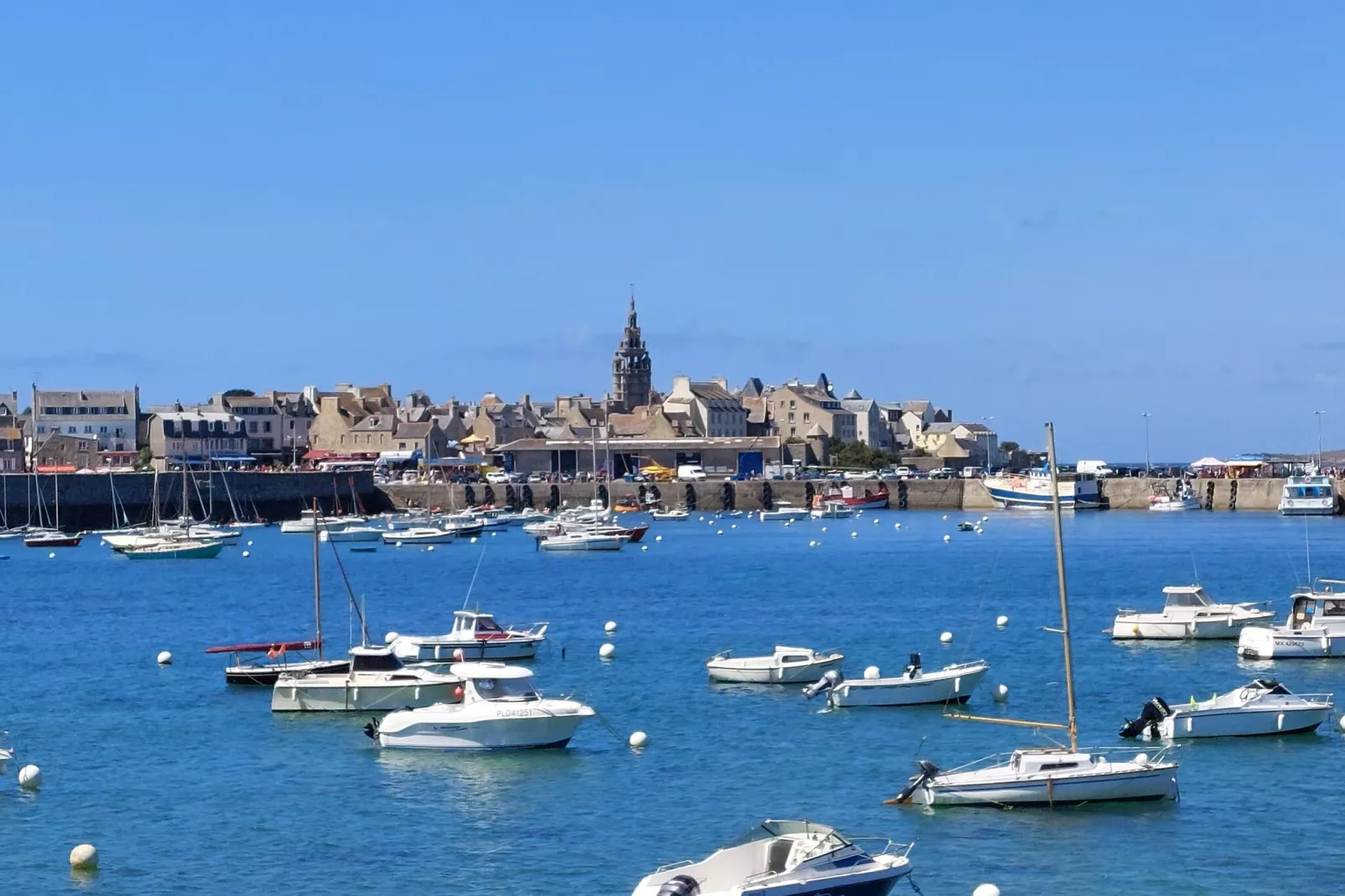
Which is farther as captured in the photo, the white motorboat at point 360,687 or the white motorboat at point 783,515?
the white motorboat at point 783,515

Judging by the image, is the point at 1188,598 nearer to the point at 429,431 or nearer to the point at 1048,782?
the point at 1048,782

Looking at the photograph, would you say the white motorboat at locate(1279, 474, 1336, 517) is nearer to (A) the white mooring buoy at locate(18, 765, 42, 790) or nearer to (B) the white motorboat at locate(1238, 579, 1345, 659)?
(B) the white motorboat at locate(1238, 579, 1345, 659)

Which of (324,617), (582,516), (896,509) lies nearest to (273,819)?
(324,617)

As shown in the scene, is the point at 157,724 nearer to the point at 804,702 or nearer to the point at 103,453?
the point at 804,702

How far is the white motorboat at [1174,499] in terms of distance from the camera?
129250 millimetres

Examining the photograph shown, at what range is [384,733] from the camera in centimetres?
3284

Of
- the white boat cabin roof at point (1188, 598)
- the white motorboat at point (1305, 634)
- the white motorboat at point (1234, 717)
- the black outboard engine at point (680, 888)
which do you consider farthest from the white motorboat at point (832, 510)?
the black outboard engine at point (680, 888)

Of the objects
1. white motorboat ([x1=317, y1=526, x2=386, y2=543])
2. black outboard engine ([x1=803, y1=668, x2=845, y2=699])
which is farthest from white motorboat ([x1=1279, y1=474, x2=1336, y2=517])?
black outboard engine ([x1=803, y1=668, x2=845, y2=699])

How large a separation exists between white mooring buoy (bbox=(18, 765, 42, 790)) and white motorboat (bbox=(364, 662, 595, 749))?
228 inches

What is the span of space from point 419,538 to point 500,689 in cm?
7431

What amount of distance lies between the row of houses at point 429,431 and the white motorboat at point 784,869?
403 feet

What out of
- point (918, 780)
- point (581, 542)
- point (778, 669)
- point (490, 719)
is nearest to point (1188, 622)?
point (778, 669)

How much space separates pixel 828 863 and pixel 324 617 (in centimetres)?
4197

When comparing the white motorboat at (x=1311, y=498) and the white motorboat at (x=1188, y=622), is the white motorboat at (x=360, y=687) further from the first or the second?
the white motorboat at (x=1311, y=498)
